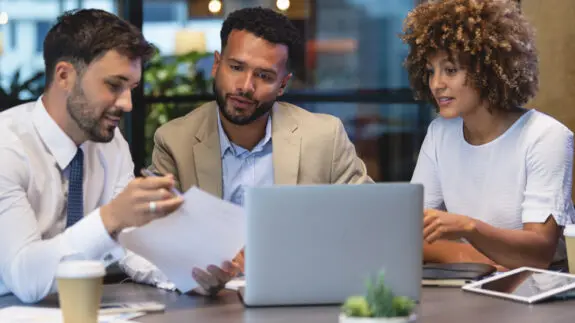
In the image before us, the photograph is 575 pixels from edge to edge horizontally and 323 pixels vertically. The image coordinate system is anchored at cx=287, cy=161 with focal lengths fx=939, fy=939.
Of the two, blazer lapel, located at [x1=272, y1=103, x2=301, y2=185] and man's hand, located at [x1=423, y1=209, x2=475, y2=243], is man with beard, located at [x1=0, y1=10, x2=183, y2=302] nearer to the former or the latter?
blazer lapel, located at [x1=272, y1=103, x2=301, y2=185]

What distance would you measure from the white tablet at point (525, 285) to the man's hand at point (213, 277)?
A: 1.85ft

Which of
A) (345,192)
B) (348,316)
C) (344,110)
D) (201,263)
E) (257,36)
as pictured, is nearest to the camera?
(348,316)

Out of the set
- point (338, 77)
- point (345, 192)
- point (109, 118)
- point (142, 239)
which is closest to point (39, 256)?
point (142, 239)

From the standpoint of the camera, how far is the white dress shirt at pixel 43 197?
208cm

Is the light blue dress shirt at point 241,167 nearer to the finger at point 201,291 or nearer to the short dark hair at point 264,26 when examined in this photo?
the short dark hair at point 264,26

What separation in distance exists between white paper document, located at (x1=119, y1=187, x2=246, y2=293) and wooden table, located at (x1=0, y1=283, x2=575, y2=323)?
113mm

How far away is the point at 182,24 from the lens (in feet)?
17.7

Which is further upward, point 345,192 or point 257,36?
point 257,36

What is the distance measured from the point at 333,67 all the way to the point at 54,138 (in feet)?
12.4

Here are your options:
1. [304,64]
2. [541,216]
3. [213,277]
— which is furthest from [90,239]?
[304,64]

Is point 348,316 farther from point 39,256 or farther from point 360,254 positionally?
point 39,256

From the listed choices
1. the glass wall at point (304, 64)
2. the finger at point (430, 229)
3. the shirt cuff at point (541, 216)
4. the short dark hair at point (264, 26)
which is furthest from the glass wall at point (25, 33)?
the finger at point (430, 229)

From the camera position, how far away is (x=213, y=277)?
6.98ft

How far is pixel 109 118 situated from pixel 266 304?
75 cm
